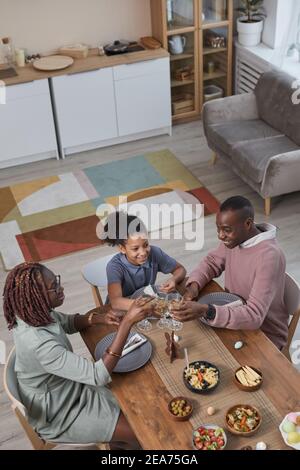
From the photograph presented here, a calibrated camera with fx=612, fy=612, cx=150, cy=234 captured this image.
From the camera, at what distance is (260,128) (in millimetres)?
4883

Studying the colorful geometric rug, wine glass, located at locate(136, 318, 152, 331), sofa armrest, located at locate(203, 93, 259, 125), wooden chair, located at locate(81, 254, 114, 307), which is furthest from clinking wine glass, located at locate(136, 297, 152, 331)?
sofa armrest, located at locate(203, 93, 259, 125)

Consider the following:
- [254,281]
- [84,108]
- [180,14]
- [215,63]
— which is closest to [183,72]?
[215,63]

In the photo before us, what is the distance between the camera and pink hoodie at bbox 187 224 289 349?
2.44 m

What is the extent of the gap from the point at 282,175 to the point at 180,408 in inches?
99.3

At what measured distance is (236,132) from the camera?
481 centimetres

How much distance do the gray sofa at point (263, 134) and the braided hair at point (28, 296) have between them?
96.5 inches

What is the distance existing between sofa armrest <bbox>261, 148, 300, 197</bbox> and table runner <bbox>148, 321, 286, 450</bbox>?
2.02 m

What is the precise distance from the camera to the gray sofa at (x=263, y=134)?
4312 millimetres

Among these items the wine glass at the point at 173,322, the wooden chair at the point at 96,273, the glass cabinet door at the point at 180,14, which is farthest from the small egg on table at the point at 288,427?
the glass cabinet door at the point at 180,14

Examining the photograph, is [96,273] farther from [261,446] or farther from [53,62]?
[53,62]

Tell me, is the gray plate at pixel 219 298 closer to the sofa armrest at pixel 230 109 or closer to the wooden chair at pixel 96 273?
the wooden chair at pixel 96 273

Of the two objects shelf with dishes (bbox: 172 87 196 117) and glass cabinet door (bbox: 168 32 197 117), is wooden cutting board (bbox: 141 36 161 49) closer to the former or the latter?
glass cabinet door (bbox: 168 32 197 117)

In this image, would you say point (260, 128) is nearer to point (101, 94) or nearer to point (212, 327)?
point (101, 94)
